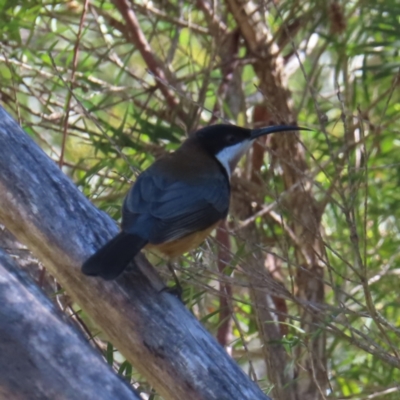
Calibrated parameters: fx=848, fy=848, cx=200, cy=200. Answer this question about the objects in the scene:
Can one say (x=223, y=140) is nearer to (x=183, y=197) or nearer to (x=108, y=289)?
(x=183, y=197)

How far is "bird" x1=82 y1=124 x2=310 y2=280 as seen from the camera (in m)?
3.09

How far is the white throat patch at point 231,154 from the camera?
13.0 feet

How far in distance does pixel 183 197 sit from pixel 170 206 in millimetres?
137

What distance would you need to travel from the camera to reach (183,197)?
3.49m

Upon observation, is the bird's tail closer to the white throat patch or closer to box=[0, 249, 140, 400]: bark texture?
box=[0, 249, 140, 400]: bark texture

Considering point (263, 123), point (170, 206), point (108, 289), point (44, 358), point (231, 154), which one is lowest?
point (44, 358)

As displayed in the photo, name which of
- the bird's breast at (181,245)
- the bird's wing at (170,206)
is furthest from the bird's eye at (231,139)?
the bird's breast at (181,245)

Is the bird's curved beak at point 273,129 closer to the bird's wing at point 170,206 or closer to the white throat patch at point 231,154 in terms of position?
the white throat patch at point 231,154

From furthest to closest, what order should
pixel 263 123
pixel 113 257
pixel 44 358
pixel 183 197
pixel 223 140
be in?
pixel 263 123 < pixel 223 140 < pixel 183 197 < pixel 113 257 < pixel 44 358

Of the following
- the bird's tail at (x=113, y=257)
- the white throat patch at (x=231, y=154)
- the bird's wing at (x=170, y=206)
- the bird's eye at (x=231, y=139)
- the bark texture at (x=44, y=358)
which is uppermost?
the bird's eye at (x=231, y=139)

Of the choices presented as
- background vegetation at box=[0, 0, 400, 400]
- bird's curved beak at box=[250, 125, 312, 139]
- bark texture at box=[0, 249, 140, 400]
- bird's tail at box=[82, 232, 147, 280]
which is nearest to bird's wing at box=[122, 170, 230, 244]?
bird's tail at box=[82, 232, 147, 280]

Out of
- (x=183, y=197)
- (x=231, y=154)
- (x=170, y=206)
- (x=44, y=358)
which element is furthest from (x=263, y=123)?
(x=44, y=358)

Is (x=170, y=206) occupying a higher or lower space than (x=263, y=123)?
lower

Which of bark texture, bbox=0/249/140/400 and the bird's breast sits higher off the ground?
the bird's breast
